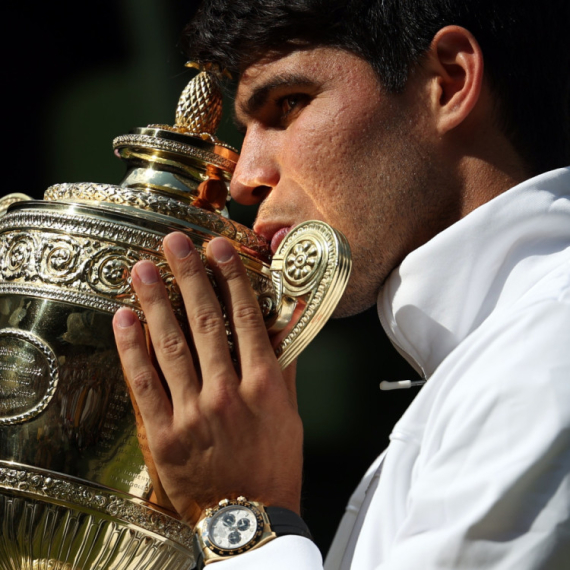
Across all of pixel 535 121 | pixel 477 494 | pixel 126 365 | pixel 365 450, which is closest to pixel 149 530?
pixel 126 365

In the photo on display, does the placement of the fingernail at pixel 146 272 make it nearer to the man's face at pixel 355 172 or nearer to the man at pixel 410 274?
the man at pixel 410 274

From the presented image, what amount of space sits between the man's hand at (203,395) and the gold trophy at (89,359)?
0.03 metres

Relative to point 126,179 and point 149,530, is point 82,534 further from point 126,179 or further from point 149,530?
point 126,179

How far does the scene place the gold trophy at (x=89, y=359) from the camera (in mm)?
1221

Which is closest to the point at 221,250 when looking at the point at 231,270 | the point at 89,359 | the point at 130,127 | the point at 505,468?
the point at 231,270

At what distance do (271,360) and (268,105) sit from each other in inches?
22.3

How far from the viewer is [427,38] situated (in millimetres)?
1552

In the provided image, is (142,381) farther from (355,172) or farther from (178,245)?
(355,172)

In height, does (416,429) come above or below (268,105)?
below

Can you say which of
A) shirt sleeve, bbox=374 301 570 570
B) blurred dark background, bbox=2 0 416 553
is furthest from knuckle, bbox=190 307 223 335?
blurred dark background, bbox=2 0 416 553

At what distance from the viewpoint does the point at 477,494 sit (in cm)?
95

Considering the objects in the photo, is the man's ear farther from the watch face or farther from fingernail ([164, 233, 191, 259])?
the watch face

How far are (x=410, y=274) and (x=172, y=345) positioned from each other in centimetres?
42

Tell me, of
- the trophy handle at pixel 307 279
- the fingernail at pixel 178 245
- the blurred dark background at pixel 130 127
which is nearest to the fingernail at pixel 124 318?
the fingernail at pixel 178 245
